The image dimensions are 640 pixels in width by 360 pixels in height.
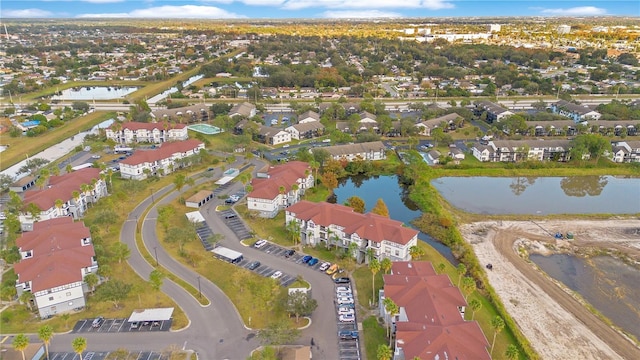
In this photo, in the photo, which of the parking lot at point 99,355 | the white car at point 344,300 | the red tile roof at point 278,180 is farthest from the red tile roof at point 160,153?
the white car at point 344,300

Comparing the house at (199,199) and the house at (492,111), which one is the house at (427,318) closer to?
the house at (199,199)

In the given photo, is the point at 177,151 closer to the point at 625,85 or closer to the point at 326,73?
the point at 326,73

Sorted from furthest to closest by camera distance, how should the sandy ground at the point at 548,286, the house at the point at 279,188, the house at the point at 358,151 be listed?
the house at the point at 358,151 < the house at the point at 279,188 < the sandy ground at the point at 548,286

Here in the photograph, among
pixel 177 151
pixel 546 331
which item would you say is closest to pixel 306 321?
pixel 546 331

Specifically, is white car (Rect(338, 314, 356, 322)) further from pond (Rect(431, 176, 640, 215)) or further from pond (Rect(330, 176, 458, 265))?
pond (Rect(431, 176, 640, 215))

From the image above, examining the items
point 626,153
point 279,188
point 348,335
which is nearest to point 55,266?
point 279,188

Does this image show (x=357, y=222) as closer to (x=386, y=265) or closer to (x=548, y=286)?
(x=386, y=265)

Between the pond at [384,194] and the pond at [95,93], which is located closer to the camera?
the pond at [384,194]

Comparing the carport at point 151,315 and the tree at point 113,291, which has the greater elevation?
the tree at point 113,291
